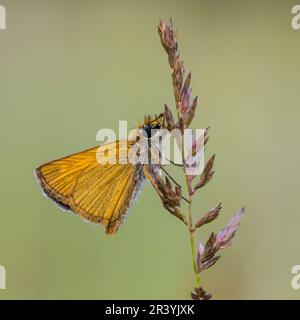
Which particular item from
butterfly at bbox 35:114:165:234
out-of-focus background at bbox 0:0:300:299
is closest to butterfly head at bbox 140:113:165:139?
butterfly at bbox 35:114:165:234

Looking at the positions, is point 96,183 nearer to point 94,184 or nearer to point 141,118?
point 94,184

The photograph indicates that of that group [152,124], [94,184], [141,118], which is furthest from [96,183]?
[141,118]

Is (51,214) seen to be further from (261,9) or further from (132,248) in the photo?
(261,9)

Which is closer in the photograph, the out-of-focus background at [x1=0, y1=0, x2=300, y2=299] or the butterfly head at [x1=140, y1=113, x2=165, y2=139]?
the butterfly head at [x1=140, y1=113, x2=165, y2=139]

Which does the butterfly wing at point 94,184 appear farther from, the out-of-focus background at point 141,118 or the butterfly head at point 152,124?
the out-of-focus background at point 141,118

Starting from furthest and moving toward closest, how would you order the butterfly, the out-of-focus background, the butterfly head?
the out-of-focus background < the butterfly < the butterfly head

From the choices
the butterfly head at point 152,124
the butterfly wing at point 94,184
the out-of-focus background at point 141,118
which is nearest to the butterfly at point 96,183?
the butterfly wing at point 94,184

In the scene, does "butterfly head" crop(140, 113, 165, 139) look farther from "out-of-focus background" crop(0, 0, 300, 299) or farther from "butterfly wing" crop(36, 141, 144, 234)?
"out-of-focus background" crop(0, 0, 300, 299)
